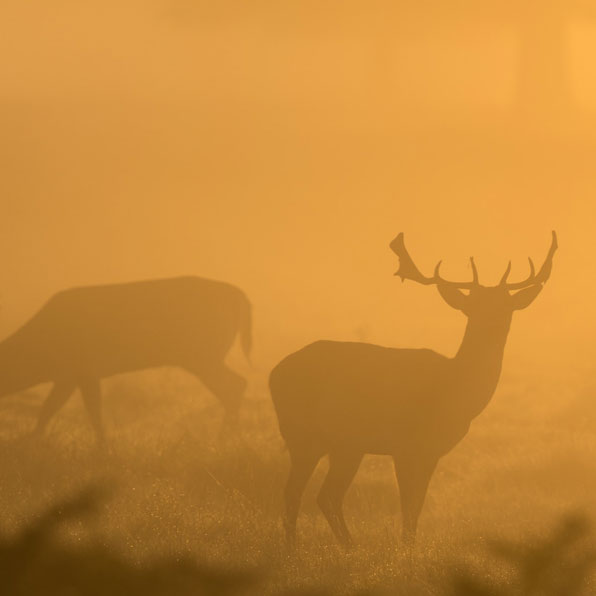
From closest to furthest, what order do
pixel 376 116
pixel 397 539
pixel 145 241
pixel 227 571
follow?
pixel 227 571 < pixel 397 539 < pixel 145 241 < pixel 376 116

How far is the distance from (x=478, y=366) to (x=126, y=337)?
21.5 feet

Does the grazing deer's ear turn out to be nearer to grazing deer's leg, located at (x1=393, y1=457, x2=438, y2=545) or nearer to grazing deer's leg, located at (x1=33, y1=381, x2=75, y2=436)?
grazing deer's leg, located at (x1=393, y1=457, x2=438, y2=545)

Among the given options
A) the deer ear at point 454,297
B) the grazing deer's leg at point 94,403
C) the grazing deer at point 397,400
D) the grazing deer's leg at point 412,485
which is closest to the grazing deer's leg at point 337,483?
the grazing deer at point 397,400

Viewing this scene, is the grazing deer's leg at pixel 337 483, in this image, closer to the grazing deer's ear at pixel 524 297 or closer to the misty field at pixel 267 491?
the misty field at pixel 267 491

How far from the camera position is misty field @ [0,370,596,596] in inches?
283

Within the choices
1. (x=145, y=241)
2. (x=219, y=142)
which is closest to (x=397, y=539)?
(x=145, y=241)

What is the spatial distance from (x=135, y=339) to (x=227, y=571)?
7.29 meters

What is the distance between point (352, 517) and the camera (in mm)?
9383

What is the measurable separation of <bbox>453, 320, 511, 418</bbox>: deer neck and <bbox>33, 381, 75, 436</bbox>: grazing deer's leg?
17.1 feet

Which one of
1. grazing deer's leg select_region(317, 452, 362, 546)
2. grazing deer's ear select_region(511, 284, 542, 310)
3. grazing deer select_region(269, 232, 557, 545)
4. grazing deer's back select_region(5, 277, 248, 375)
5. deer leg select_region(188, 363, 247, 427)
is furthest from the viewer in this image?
deer leg select_region(188, 363, 247, 427)

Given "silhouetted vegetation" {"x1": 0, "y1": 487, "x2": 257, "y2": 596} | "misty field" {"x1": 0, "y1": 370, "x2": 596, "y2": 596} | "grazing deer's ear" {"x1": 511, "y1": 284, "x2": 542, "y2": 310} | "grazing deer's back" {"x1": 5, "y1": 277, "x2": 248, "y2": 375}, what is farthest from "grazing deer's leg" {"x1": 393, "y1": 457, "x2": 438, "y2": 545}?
"grazing deer's back" {"x1": 5, "y1": 277, "x2": 248, "y2": 375}

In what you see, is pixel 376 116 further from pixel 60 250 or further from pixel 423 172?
pixel 60 250

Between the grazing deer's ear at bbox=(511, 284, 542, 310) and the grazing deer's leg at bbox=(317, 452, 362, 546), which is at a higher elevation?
the grazing deer's ear at bbox=(511, 284, 542, 310)

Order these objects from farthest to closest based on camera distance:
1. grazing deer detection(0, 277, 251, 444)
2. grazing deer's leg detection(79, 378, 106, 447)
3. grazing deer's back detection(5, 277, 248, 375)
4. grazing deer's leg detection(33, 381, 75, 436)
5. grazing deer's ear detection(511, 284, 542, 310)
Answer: grazing deer's back detection(5, 277, 248, 375), grazing deer detection(0, 277, 251, 444), grazing deer's leg detection(79, 378, 106, 447), grazing deer's leg detection(33, 381, 75, 436), grazing deer's ear detection(511, 284, 542, 310)
